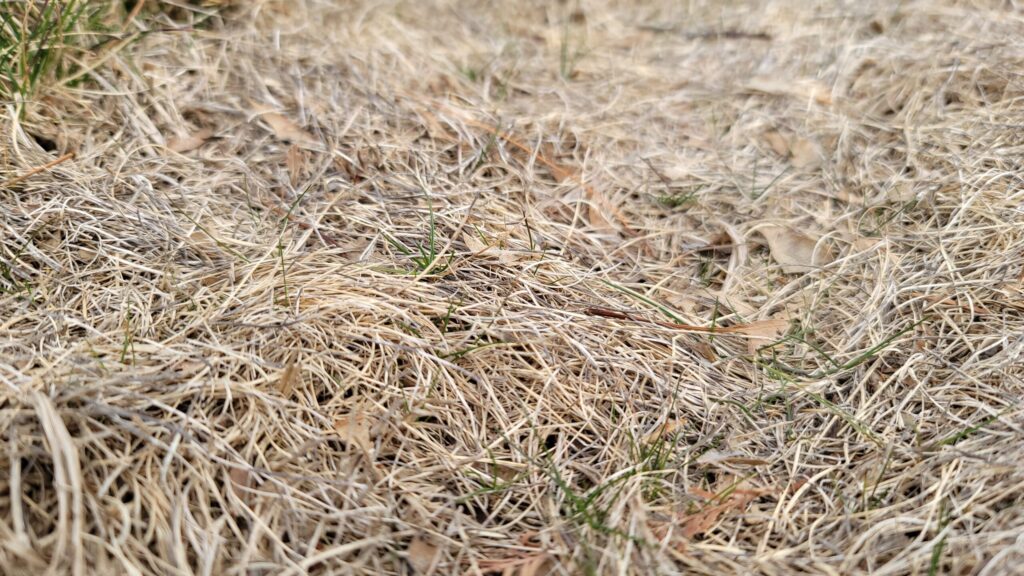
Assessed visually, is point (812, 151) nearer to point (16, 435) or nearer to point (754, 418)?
point (754, 418)

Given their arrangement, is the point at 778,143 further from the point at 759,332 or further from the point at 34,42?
the point at 34,42

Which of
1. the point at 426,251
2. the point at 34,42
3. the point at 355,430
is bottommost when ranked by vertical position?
the point at 355,430

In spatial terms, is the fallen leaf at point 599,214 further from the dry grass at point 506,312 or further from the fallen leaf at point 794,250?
the fallen leaf at point 794,250

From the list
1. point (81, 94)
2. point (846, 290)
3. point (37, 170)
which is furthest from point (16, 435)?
point (846, 290)

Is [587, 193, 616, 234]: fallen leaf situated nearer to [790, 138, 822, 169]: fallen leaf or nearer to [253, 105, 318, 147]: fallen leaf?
[790, 138, 822, 169]: fallen leaf

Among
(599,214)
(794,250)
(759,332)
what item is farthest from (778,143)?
(759,332)

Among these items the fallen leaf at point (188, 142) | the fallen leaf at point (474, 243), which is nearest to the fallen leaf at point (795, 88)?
the fallen leaf at point (474, 243)

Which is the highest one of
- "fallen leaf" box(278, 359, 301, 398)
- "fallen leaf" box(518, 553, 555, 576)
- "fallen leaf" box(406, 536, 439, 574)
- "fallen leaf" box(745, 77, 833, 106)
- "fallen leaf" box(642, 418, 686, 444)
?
"fallen leaf" box(745, 77, 833, 106)

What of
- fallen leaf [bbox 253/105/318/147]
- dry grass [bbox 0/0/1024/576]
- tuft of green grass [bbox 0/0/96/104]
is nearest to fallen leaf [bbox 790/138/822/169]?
dry grass [bbox 0/0/1024/576]
